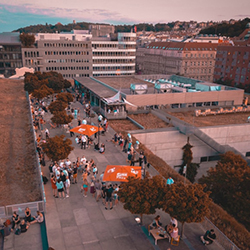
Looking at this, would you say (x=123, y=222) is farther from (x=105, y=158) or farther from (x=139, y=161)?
(x=105, y=158)

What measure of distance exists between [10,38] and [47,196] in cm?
9732

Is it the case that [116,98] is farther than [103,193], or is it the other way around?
[116,98]

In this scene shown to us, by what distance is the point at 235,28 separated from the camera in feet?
462

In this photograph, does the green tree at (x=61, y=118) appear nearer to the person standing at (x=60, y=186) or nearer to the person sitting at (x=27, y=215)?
the person standing at (x=60, y=186)

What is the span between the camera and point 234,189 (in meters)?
23.9

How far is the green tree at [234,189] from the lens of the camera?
2186cm

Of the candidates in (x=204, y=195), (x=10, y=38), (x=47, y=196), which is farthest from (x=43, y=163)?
(x=10, y=38)

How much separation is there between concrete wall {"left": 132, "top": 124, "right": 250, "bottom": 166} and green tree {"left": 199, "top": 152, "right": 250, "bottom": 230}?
29.2 feet

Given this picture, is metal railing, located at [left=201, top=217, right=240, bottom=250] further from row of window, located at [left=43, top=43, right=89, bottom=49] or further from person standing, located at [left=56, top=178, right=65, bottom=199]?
row of window, located at [left=43, top=43, right=89, bottom=49]

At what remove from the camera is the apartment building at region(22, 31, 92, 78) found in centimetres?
9244

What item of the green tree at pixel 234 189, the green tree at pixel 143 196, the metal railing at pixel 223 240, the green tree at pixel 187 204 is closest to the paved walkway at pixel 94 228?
the metal railing at pixel 223 240

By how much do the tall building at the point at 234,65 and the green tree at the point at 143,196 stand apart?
7415 centimetres

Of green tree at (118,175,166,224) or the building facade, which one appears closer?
green tree at (118,175,166,224)

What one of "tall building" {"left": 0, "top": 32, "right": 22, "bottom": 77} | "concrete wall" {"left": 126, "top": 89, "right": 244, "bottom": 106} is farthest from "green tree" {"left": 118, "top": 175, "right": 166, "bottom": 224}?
"tall building" {"left": 0, "top": 32, "right": 22, "bottom": 77}
